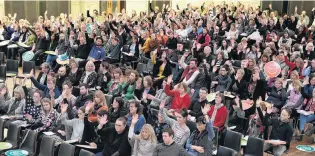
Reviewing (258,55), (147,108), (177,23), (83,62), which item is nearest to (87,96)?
(147,108)

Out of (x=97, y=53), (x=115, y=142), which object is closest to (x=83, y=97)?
(x=115, y=142)

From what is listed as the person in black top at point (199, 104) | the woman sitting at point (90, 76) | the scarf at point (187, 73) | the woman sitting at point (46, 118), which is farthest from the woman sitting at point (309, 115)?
the woman sitting at point (46, 118)

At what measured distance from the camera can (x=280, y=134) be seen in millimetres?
A: 7359

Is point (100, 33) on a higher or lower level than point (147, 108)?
higher

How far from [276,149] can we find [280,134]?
9.6 inches

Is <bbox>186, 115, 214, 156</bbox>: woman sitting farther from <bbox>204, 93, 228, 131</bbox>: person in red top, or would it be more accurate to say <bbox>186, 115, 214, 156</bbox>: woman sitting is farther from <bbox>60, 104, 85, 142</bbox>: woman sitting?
<bbox>60, 104, 85, 142</bbox>: woman sitting

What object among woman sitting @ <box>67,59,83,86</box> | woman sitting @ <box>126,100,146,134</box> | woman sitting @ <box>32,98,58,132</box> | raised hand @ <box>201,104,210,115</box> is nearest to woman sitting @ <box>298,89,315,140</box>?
raised hand @ <box>201,104,210,115</box>

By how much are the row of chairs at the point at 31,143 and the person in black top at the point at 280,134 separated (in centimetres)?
296

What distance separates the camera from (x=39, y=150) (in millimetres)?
7215

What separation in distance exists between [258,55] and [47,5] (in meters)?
12.9

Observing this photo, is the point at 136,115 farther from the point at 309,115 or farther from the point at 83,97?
the point at 309,115

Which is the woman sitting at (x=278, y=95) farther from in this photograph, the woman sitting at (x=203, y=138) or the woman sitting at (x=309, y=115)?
the woman sitting at (x=203, y=138)

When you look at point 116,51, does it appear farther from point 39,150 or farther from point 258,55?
point 39,150

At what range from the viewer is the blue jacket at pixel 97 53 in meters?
12.5
